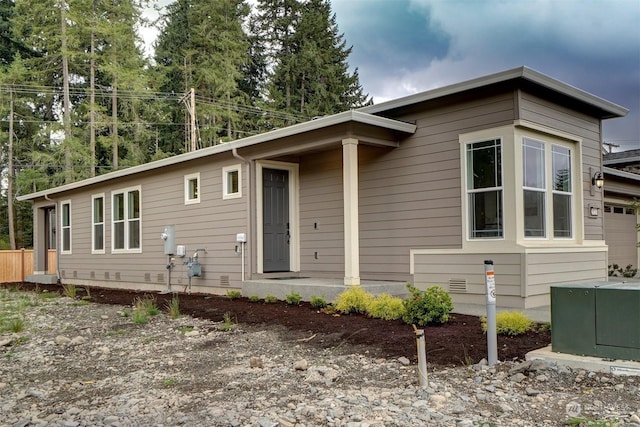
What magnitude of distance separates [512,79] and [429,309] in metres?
3.15

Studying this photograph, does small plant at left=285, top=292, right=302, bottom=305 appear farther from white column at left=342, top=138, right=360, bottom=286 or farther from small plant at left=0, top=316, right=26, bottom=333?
small plant at left=0, top=316, right=26, bottom=333

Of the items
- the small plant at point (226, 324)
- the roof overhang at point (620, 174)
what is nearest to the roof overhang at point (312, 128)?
the small plant at point (226, 324)

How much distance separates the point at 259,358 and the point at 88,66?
69.5 feet

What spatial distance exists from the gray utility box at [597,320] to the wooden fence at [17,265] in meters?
16.1

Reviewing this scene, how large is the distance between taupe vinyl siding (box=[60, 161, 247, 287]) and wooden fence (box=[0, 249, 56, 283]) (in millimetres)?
2606

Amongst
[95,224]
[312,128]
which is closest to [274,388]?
[312,128]

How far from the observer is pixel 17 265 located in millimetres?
16906

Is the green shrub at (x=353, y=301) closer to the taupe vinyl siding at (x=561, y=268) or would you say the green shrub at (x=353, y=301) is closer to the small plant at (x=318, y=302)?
the small plant at (x=318, y=302)

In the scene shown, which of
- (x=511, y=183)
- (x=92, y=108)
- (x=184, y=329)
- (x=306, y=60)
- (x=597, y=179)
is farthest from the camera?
(x=306, y=60)

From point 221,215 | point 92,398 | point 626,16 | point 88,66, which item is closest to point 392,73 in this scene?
point 626,16

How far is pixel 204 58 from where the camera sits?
2520cm

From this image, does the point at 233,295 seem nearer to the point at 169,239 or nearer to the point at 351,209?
the point at 169,239

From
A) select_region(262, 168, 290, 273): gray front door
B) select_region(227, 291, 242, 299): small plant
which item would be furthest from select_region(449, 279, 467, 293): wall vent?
select_region(227, 291, 242, 299): small plant

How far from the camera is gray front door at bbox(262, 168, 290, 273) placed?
9.55 meters
